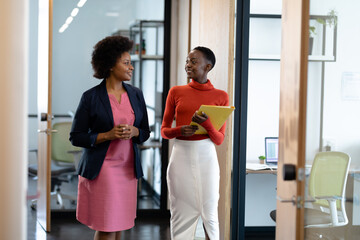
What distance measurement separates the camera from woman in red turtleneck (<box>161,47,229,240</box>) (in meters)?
3.33

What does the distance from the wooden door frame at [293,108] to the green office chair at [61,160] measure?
10.6ft

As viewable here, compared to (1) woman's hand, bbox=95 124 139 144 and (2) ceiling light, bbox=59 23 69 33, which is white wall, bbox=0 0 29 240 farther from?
(2) ceiling light, bbox=59 23 69 33

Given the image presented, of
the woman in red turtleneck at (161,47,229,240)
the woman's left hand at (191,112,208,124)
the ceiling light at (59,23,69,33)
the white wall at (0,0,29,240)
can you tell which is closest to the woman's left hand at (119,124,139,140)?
the woman in red turtleneck at (161,47,229,240)

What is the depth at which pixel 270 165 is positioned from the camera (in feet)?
15.1

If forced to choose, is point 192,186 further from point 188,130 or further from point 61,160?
point 61,160

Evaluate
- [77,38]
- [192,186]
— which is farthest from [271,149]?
[77,38]

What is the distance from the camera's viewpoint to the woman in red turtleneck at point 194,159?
3326 mm

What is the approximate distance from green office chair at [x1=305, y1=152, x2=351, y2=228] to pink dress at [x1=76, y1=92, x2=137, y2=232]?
1.29 metres

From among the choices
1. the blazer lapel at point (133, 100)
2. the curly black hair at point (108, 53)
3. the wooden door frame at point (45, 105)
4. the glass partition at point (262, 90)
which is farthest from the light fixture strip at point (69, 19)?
the blazer lapel at point (133, 100)

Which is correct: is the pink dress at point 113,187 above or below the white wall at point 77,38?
below

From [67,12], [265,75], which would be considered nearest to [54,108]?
[67,12]

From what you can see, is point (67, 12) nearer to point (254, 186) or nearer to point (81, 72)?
point (81, 72)

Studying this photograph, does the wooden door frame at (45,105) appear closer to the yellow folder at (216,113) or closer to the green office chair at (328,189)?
the yellow folder at (216,113)

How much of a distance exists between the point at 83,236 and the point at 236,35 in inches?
84.1
